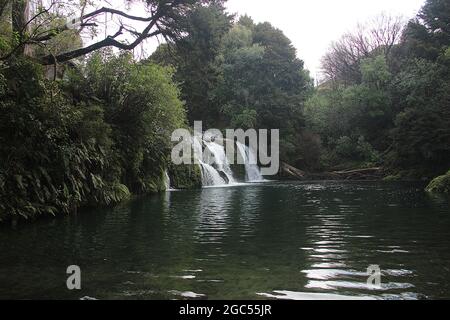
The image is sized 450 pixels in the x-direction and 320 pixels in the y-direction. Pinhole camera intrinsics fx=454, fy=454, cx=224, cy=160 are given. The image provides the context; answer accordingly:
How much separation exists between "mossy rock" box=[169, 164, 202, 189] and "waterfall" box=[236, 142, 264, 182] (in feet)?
28.5

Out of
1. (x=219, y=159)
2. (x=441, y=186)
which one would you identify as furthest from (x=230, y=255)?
(x=219, y=159)

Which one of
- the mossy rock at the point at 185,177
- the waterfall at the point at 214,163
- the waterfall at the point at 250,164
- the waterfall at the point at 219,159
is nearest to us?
the mossy rock at the point at 185,177

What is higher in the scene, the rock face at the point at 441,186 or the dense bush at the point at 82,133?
the dense bush at the point at 82,133

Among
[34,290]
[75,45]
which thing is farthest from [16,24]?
[34,290]

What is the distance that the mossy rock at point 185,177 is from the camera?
27.8 meters

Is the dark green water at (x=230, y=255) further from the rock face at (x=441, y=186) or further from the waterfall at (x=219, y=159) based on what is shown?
the waterfall at (x=219, y=159)

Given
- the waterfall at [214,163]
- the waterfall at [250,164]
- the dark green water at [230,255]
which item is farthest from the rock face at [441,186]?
the waterfall at [250,164]

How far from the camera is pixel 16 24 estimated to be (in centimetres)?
1516

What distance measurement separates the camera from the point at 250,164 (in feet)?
128

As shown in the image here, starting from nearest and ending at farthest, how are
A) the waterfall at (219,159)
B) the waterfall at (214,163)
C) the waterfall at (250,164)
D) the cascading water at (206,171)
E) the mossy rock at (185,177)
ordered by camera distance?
1. the mossy rock at (185,177)
2. the cascading water at (206,171)
3. the waterfall at (214,163)
4. the waterfall at (219,159)
5. the waterfall at (250,164)

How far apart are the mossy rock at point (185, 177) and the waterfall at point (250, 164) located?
342 inches

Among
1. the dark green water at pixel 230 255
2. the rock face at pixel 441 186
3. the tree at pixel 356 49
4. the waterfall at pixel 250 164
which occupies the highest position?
the tree at pixel 356 49
